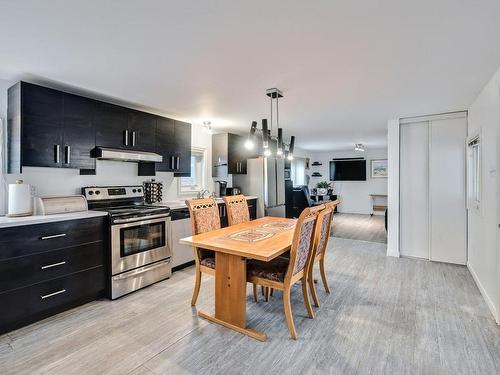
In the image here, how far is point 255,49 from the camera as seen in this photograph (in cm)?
213

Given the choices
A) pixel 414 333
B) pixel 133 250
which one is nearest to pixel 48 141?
pixel 133 250

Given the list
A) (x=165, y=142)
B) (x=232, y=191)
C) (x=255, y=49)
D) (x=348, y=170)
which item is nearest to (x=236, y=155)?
(x=232, y=191)

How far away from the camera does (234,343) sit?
2.14m

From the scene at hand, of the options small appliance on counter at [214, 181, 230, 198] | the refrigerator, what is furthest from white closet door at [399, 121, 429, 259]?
small appliance on counter at [214, 181, 230, 198]

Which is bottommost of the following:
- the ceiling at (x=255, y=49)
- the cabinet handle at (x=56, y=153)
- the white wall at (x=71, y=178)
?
the white wall at (x=71, y=178)

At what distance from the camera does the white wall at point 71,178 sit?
280 cm

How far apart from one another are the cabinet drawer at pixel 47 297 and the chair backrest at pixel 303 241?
2.07 metres

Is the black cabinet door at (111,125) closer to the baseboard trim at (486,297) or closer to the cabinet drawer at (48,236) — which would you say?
the cabinet drawer at (48,236)

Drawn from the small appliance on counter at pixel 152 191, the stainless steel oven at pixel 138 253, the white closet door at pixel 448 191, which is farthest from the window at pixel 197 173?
the white closet door at pixel 448 191

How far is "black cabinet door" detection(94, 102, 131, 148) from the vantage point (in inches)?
127

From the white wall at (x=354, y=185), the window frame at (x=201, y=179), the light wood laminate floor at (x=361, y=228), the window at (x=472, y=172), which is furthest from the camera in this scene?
the white wall at (x=354, y=185)

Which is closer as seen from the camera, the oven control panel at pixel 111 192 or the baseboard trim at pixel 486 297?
the baseboard trim at pixel 486 297

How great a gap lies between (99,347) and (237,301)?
1102 millimetres

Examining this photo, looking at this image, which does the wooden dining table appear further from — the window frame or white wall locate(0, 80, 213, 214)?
the window frame
